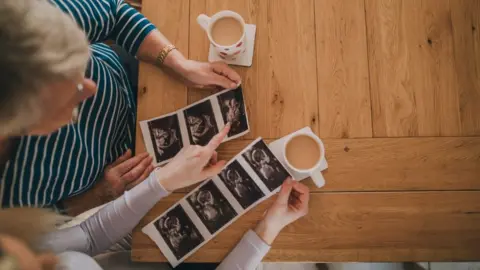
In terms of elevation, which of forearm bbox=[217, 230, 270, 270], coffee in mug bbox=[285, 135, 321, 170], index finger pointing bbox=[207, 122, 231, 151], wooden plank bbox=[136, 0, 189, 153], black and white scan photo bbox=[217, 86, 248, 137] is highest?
wooden plank bbox=[136, 0, 189, 153]

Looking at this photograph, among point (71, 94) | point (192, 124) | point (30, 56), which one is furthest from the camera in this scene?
point (192, 124)

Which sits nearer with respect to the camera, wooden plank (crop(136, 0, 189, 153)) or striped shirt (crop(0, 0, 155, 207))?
striped shirt (crop(0, 0, 155, 207))

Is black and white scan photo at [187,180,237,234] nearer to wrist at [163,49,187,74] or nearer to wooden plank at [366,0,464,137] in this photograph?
wrist at [163,49,187,74]

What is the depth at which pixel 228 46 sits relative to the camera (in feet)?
3.34

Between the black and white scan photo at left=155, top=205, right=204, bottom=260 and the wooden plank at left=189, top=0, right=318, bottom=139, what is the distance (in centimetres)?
25

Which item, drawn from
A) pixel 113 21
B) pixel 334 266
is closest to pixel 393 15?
pixel 113 21

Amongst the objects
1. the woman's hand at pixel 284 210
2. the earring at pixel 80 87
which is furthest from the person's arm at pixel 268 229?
the earring at pixel 80 87

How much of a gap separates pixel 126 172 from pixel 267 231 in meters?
0.37

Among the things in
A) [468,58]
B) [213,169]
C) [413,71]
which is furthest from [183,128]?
[468,58]

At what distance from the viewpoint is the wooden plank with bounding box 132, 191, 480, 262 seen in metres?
0.99

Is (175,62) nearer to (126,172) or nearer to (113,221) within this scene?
(126,172)

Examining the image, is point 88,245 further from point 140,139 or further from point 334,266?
→ point 334,266

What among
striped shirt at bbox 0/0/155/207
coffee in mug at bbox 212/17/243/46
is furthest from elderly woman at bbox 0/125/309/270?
coffee in mug at bbox 212/17/243/46

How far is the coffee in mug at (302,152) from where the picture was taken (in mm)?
1005
